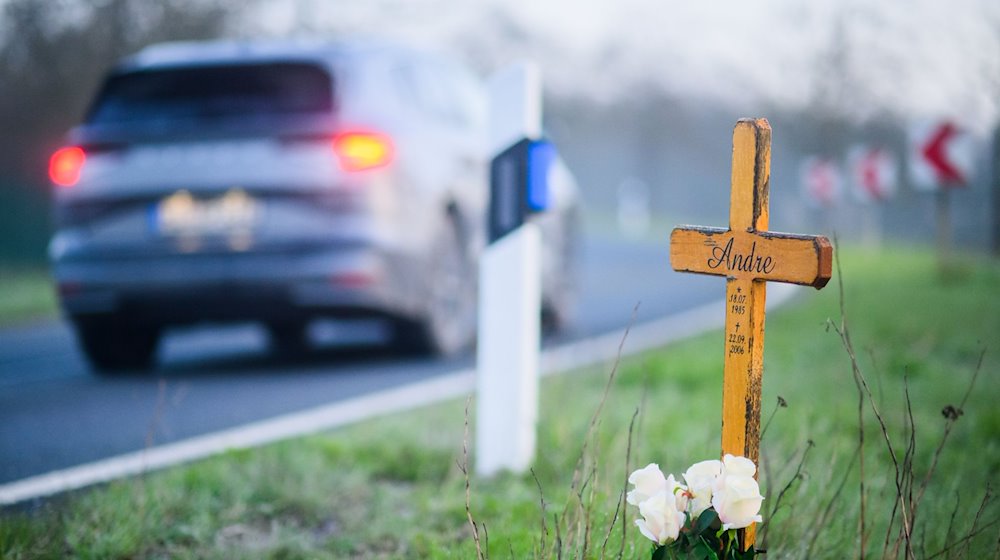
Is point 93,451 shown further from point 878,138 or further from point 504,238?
point 878,138

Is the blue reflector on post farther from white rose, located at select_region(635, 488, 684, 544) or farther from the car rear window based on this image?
the car rear window

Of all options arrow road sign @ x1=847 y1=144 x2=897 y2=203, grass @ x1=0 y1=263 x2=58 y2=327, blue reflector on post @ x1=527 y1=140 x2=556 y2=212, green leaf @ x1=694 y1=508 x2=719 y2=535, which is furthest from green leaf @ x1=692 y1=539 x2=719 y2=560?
arrow road sign @ x1=847 y1=144 x2=897 y2=203

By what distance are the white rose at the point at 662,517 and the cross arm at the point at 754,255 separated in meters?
0.45

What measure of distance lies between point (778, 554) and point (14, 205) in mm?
13978

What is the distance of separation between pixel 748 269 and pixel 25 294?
1124cm

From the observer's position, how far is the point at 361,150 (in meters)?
6.20

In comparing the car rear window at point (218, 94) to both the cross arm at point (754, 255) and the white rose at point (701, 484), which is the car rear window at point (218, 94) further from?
the white rose at point (701, 484)

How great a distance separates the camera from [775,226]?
3281 cm

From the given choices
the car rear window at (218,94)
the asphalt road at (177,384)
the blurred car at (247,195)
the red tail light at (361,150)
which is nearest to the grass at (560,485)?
the asphalt road at (177,384)

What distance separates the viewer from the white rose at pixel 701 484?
1.98m

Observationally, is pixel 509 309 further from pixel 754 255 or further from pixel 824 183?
pixel 824 183

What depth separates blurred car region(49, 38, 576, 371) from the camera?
6.10 m

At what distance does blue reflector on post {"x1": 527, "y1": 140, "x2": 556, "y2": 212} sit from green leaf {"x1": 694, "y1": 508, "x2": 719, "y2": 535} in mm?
1716

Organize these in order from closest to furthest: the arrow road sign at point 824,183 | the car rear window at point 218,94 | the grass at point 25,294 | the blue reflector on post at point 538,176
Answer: the blue reflector on post at point 538,176 < the car rear window at point 218,94 < the grass at point 25,294 < the arrow road sign at point 824,183
